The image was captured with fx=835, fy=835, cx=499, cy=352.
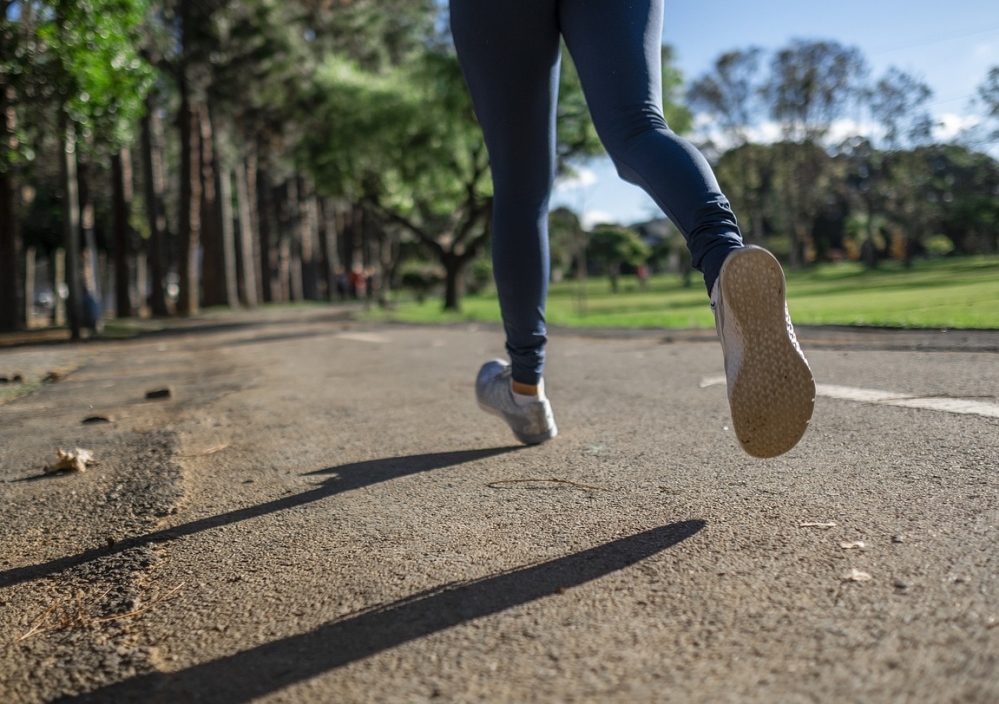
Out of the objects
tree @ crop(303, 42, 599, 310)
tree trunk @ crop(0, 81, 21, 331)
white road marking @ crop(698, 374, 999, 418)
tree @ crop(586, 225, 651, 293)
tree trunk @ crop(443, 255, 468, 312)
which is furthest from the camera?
tree @ crop(586, 225, 651, 293)

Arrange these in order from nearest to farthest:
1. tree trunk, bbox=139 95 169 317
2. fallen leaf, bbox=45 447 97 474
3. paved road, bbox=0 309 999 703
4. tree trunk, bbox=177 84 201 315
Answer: paved road, bbox=0 309 999 703 → fallen leaf, bbox=45 447 97 474 → tree trunk, bbox=177 84 201 315 → tree trunk, bbox=139 95 169 317

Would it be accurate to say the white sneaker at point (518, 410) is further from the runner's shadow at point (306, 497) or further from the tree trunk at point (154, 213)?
the tree trunk at point (154, 213)

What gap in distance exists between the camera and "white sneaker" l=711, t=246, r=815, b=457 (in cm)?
161

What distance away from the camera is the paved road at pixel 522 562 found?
111 centimetres

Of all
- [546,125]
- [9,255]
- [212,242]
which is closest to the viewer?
[546,125]

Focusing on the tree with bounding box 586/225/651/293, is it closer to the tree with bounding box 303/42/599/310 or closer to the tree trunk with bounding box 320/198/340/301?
the tree trunk with bounding box 320/198/340/301

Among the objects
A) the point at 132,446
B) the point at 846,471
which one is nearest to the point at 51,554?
the point at 132,446

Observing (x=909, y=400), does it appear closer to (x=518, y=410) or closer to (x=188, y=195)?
(x=518, y=410)

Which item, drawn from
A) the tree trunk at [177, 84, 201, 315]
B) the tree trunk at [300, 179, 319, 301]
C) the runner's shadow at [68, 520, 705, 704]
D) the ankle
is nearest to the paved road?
the runner's shadow at [68, 520, 705, 704]

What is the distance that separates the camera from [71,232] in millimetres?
13867

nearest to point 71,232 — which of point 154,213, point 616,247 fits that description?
point 154,213

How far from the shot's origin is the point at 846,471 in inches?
78.2

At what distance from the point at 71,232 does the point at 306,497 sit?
13.6 metres

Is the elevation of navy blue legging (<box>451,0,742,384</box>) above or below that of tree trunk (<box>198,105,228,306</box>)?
below
